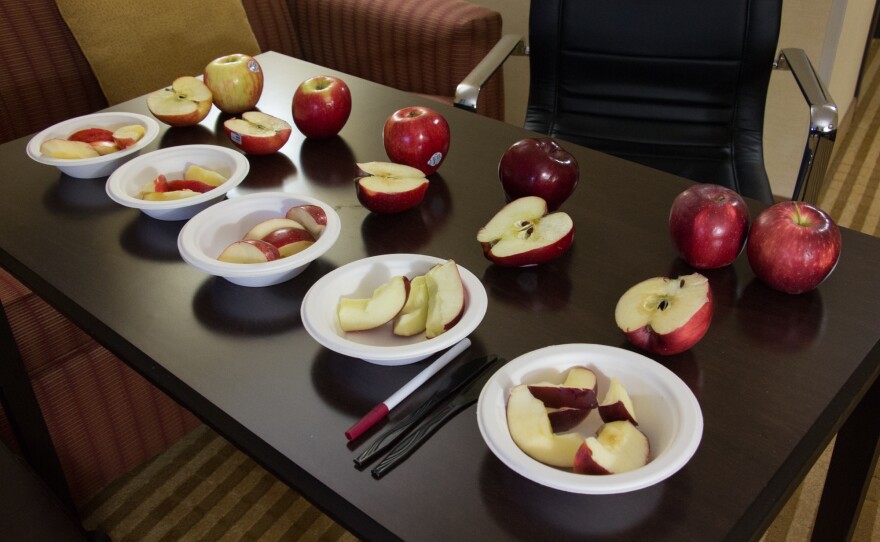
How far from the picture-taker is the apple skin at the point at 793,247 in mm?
793

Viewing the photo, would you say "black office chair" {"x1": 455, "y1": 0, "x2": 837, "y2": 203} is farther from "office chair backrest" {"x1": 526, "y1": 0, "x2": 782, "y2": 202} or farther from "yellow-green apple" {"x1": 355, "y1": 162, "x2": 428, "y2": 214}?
"yellow-green apple" {"x1": 355, "y1": 162, "x2": 428, "y2": 214}

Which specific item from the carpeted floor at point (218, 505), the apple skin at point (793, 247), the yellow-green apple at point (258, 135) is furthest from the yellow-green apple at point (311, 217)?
the carpeted floor at point (218, 505)

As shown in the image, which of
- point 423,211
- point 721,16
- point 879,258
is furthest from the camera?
point 721,16

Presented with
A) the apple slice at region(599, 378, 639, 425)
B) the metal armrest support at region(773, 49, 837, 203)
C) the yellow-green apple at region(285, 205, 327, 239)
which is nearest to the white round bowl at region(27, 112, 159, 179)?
the yellow-green apple at region(285, 205, 327, 239)

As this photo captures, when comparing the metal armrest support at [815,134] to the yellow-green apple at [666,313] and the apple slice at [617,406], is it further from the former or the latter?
the apple slice at [617,406]

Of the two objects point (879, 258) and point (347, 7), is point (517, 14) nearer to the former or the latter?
point (347, 7)

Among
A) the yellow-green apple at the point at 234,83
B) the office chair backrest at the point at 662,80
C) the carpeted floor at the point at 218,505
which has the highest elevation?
the yellow-green apple at the point at 234,83

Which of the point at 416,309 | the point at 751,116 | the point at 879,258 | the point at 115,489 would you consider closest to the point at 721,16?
the point at 751,116

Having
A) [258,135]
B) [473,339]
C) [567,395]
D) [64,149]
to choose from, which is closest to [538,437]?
[567,395]

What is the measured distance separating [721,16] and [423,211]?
2.67ft

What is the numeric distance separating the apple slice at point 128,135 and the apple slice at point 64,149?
2.1 inches

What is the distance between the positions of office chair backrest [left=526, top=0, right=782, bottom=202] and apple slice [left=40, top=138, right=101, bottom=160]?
88cm

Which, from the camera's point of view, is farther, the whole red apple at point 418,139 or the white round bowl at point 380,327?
the whole red apple at point 418,139

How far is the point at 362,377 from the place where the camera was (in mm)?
747
